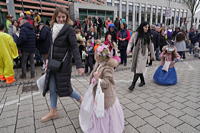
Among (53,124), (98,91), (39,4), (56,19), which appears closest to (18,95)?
(53,124)

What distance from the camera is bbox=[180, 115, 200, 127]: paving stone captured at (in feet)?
9.56

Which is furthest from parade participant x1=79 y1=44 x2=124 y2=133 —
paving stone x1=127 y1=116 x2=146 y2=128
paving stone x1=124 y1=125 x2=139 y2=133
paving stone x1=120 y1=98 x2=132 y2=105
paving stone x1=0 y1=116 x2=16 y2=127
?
paving stone x1=0 y1=116 x2=16 y2=127

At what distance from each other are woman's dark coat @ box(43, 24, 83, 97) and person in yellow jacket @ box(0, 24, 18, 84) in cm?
323

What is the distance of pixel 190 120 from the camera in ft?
9.89

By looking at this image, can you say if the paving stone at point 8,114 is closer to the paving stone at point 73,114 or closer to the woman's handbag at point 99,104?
the paving stone at point 73,114

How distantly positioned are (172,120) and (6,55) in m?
5.28

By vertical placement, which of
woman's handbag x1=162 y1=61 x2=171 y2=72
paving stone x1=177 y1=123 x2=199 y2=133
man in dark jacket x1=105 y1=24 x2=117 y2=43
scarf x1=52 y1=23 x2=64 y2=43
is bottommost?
paving stone x1=177 y1=123 x2=199 y2=133

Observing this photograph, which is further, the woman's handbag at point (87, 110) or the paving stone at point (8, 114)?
the paving stone at point (8, 114)

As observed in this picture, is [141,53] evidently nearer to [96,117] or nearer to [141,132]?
[141,132]

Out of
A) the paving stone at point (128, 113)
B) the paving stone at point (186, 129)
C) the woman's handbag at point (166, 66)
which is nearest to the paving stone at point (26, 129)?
the paving stone at point (128, 113)

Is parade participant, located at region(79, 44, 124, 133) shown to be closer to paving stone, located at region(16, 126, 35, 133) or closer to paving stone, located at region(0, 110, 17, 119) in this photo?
paving stone, located at region(16, 126, 35, 133)

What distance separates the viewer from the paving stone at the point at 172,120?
9.45 feet

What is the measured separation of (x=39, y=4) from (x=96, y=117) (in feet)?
53.2

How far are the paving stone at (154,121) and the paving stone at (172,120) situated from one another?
0.42 feet
